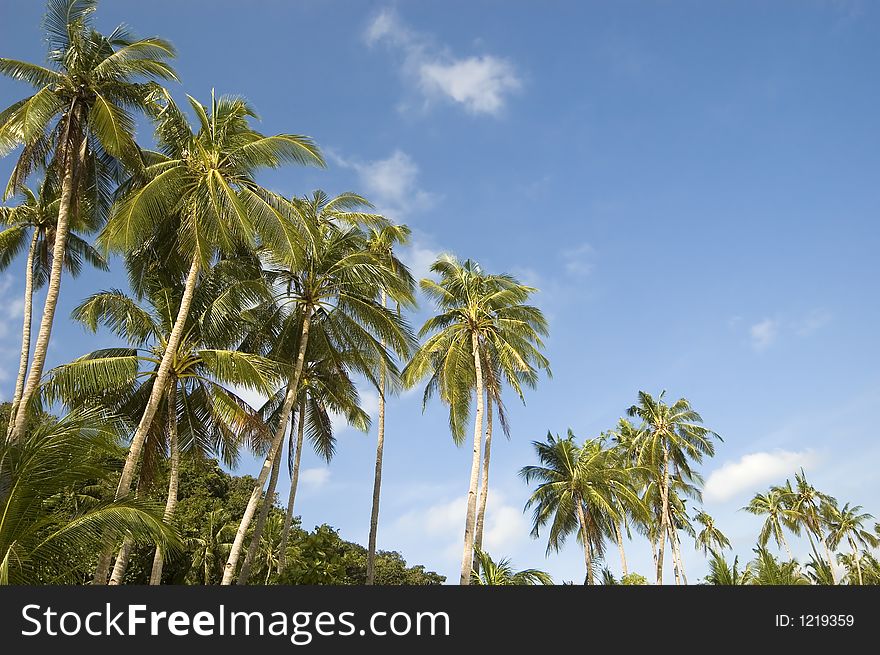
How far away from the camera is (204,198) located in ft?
54.2

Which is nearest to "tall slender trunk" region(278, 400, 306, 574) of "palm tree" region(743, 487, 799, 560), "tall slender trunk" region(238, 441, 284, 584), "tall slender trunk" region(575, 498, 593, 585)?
"tall slender trunk" region(238, 441, 284, 584)

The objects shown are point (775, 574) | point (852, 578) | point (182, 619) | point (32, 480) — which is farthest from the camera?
point (852, 578)

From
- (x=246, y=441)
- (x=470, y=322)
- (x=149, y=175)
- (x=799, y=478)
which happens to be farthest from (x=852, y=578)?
(x=149, y=175)

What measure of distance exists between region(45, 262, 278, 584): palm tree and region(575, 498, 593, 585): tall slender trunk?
18.3 meters

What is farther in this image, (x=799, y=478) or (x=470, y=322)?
(x=799, y=478)

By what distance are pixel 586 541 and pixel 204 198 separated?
23901mm

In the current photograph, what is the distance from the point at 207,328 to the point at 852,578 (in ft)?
194

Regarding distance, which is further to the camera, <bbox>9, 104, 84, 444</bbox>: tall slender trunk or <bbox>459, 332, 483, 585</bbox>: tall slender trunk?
<bbox>459, 332, 483, 585</bbox>: tall slender trunk

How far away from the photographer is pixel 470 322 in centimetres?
2405

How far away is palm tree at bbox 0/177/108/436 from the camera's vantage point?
63.8ft

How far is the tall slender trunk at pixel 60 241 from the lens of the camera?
14211mm

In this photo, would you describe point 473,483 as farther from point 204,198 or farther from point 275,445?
point 204,198

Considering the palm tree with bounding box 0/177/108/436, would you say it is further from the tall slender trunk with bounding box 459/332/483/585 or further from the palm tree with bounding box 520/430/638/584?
the palm tree with bounding box 520/430/638/584

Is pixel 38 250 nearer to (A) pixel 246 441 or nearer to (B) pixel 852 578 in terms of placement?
(A) pixel 246 441
